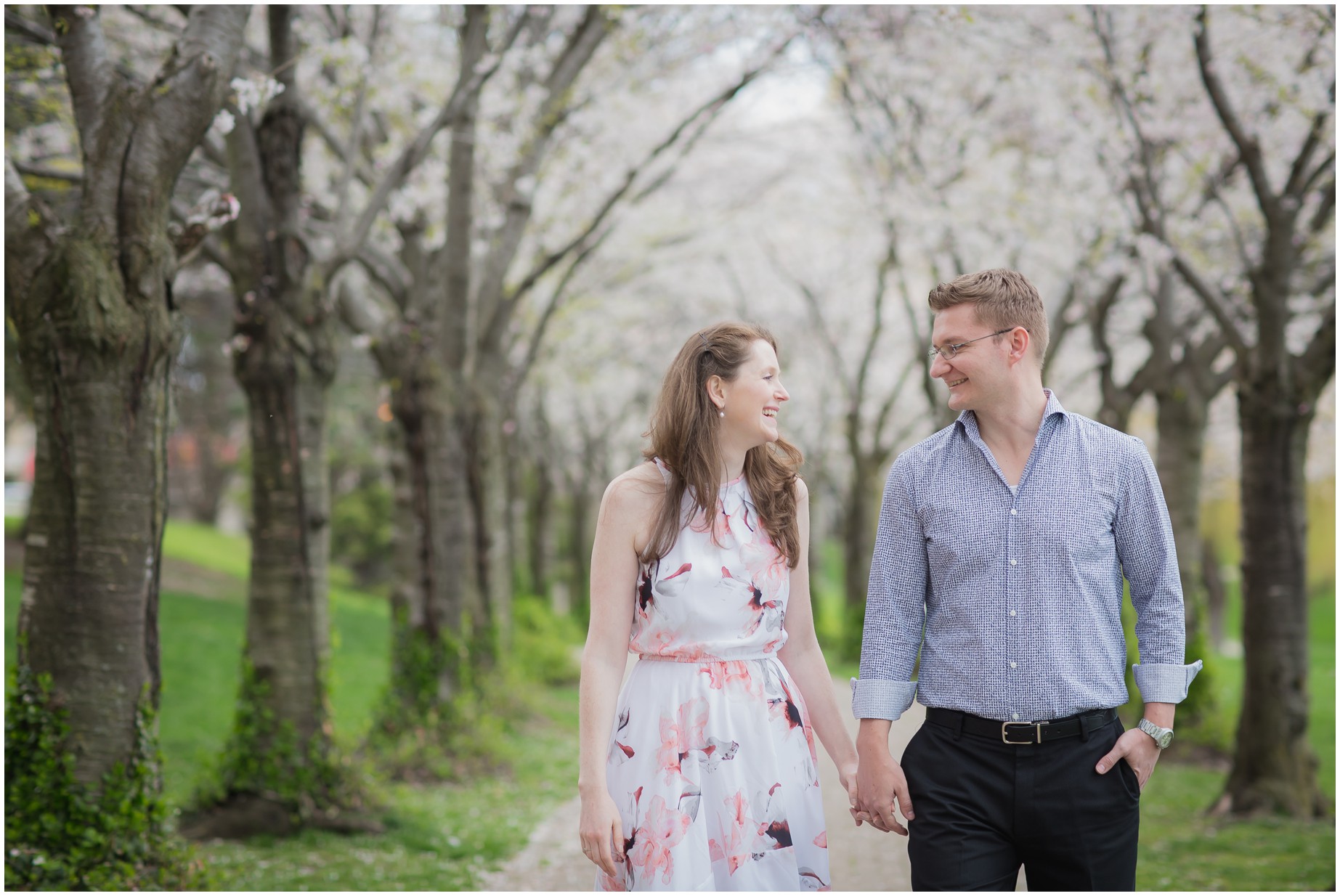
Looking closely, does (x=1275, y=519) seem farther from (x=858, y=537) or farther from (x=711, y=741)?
(x=858, y=537)

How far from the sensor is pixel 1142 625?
117 inches

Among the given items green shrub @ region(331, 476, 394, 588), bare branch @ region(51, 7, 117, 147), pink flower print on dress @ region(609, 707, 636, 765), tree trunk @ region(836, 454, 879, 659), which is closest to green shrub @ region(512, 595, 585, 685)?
tree trunk @ region(836, 454, 879, 659)

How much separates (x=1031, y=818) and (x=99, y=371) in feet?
12.4

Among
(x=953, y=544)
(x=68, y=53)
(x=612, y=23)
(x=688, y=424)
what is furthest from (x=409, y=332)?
(x=953, y=544)

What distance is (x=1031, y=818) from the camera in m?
2.81

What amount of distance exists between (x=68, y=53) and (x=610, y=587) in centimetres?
346

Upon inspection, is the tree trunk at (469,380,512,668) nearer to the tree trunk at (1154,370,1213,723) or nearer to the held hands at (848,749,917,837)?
the tree trunk at (1154,370,1213,723)

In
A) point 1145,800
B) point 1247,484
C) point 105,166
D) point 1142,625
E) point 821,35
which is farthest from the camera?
point 821,35

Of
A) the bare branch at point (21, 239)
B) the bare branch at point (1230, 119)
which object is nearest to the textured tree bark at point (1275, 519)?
the bare branch at point (1230, 119)

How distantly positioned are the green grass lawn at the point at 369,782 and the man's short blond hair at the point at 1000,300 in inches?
152

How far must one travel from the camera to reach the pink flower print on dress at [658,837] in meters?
3.01

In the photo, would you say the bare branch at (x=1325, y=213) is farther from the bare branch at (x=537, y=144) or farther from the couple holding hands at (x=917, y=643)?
the couple holding hands at (x=917, y=643)

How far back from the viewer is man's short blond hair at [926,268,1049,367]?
303cm

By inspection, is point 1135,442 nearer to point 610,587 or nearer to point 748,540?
point 748,540
